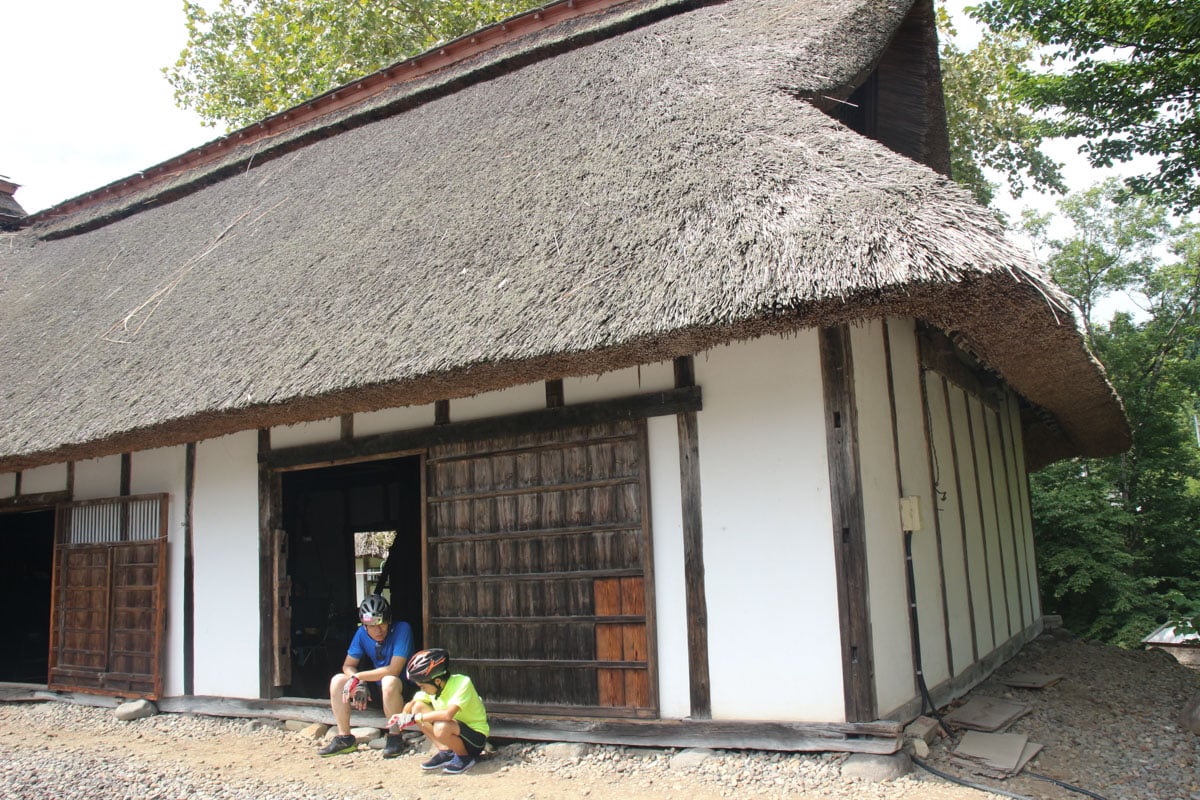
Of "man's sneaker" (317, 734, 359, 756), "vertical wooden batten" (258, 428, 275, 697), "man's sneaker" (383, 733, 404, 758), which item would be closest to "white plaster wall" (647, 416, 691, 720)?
"man's sneaker" (383, 733, 404, 758)

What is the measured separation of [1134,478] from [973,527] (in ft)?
28.1

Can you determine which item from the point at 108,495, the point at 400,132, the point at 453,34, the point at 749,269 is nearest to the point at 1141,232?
the point at 453,34

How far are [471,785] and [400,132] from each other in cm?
577

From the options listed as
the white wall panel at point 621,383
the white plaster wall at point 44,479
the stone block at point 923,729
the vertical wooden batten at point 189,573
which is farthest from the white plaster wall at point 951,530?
the white plaster wall at point 44,479

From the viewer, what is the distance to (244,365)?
531 centimetres

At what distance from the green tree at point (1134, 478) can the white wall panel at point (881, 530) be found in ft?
23.5

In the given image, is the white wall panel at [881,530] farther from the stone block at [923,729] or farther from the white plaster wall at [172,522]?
the white plaster wall at [172,522]

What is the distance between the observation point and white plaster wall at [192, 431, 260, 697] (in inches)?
237

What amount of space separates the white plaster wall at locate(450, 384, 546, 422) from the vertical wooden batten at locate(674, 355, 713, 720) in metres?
0.91

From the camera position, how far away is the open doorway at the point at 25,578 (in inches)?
385

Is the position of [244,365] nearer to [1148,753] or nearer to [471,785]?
[471,785]

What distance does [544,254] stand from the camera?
15.6ft

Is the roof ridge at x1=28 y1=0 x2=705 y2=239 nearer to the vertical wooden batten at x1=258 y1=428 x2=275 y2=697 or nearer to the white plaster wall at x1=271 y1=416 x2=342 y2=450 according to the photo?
the white plaster wall at x1=271 y1=416 x2=342 y2=450

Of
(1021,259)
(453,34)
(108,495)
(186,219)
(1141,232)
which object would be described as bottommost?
(108,495)
